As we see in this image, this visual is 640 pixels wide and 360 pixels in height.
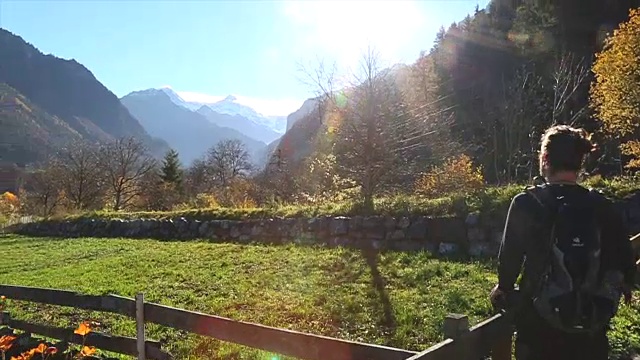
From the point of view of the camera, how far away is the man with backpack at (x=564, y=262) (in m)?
2.10

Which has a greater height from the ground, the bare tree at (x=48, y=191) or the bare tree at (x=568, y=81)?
the bare tree at (x=568, y=81)

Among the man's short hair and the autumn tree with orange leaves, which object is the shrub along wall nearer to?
the man's short hair

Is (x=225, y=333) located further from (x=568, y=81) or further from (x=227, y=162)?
(x=227, y=162)

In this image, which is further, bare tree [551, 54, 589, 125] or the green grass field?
bare tree [551, 54, 589, 125]

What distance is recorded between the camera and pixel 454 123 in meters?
33.5

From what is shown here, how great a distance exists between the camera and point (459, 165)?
2184 cm

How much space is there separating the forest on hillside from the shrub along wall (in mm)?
1243

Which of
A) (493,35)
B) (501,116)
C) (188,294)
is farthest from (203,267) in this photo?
(493,35)

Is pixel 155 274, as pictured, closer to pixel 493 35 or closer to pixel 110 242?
pixel 110 242

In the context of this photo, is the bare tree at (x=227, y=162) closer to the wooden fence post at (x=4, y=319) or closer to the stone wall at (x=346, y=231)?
the stone wall at (x=346, y=231)

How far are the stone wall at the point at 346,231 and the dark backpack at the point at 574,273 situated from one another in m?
7.83

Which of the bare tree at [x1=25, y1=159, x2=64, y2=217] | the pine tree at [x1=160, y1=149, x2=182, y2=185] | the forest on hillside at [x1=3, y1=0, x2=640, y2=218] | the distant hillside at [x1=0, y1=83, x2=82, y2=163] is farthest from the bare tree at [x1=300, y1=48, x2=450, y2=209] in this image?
the distant hillside at [x1=0, y1=83, x2=82, y2=163]

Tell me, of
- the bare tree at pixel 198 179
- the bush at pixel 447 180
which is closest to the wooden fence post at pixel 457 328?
the bush at pixel 447 180

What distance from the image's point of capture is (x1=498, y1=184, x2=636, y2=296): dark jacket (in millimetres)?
2154
